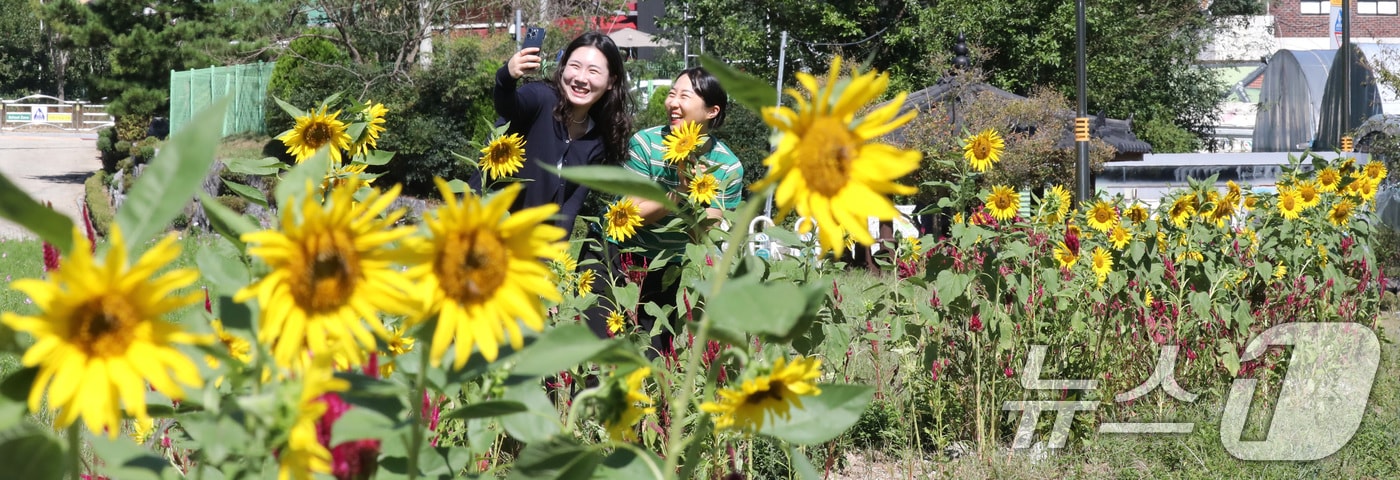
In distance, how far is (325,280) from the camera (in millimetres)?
788

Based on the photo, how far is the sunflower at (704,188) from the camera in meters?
A: 2.78

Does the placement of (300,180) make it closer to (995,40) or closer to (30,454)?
(30,454)

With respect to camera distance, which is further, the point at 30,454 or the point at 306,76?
the point at 306,76

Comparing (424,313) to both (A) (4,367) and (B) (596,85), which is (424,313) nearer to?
(B) (596,85)

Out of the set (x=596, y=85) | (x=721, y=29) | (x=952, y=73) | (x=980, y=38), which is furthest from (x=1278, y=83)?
(x=596, y=85)

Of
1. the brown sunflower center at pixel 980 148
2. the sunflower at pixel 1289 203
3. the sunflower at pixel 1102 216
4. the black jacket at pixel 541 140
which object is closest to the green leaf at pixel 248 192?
the black jacket at pixel 541 140

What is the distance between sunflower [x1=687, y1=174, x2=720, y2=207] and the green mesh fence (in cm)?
2036

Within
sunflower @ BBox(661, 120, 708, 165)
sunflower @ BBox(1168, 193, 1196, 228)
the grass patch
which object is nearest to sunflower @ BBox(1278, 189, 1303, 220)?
sunflower @ BBox(1168, 193, 1196, 228)

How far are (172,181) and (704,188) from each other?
202 cm

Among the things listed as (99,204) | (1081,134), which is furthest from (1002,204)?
(99,204)

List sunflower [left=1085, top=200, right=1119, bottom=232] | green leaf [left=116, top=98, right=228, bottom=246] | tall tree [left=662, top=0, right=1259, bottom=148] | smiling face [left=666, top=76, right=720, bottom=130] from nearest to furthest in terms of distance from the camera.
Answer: green leaf [left=116, top=98, right=228, bottom=246], smiling face [left=666, top=76, right=720, bottom=130], sunflower [left=1085, top=200, right=1119, bottom=232], tall tree [left=662, top=0, right=1259, bottom=148]

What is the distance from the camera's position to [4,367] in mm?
4887

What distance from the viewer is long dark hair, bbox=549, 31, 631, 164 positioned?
3373 mm

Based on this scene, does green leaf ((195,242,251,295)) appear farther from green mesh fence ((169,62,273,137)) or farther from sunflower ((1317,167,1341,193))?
green mesh fence ((169,62,273,137))
